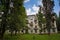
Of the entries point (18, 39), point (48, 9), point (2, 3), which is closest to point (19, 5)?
point (2, 3)

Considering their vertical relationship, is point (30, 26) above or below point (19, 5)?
below

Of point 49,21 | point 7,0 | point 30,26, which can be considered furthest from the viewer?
point 30,26

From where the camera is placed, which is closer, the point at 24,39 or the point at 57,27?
the point at 24,39

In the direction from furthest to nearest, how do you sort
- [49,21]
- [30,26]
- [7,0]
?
[30,26], [49,21], [7,0]

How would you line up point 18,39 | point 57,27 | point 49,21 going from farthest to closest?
point 57,27 < point 49,21 < point 18,39

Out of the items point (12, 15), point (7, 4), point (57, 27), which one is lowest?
point (57, 27)

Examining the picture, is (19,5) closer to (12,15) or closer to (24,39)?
(12,15)

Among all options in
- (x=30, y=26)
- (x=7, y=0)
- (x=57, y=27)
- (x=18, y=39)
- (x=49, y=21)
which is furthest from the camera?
(x=30, y=26)

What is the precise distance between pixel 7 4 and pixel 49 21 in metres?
14.5

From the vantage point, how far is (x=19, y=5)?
27.7 meters

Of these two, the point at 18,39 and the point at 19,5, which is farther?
the point at 18,39

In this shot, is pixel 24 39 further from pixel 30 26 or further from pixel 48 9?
pixel 30 26

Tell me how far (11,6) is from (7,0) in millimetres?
1174

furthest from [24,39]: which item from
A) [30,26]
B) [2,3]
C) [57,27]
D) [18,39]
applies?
[30,26]
